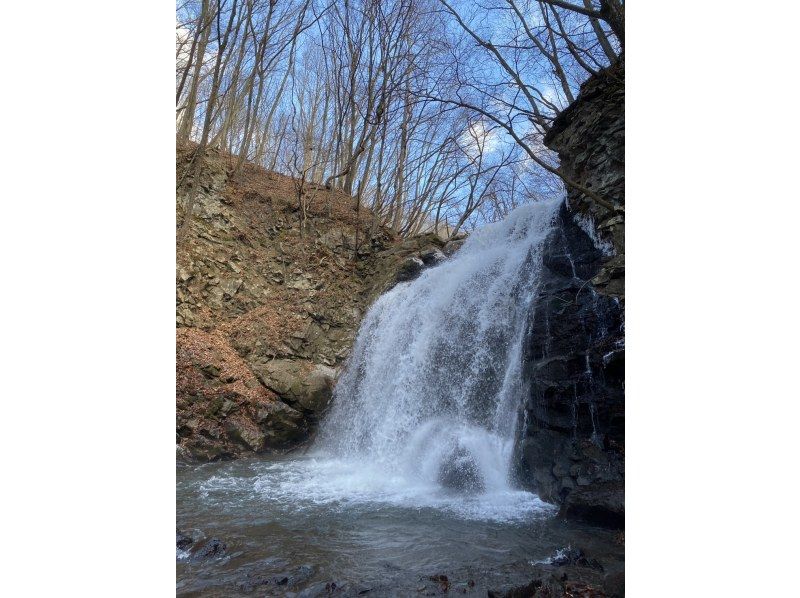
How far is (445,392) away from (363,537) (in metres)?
2.01

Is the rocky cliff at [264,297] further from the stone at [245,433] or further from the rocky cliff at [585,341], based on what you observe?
the rocky cliff at [585,341]

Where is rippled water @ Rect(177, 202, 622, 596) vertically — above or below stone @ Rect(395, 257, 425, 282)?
below

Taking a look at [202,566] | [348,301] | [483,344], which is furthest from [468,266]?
[202,566]

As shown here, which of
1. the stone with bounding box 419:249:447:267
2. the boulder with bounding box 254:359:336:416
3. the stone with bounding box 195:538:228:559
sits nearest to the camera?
the stone with bounding box 195:538:228:559

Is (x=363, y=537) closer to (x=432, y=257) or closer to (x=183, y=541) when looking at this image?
(x=183, y=541)

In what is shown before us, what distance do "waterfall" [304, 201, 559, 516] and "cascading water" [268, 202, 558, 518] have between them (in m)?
0.01

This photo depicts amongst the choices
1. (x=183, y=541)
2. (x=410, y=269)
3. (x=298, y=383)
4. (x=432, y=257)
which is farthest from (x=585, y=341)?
(x=432, y=257)

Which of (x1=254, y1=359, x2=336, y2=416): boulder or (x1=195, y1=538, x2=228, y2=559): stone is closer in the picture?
(x1=195, y1=538, x2=228, y2=559): stone

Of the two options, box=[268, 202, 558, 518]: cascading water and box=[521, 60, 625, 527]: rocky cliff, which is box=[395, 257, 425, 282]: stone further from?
box=[521, 60, 625, 527]: rocky cliff

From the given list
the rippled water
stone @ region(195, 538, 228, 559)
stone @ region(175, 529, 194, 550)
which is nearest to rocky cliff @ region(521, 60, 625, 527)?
the rippled water

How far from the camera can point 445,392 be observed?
4.89 m

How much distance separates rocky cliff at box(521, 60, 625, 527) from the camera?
3320 millimetres
